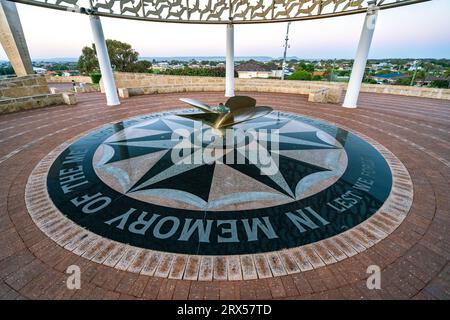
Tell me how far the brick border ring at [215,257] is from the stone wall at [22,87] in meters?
15.2

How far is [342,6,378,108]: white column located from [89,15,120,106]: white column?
52.4ft

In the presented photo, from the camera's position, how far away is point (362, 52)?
13.0m

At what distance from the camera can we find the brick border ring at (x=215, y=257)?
139 inches

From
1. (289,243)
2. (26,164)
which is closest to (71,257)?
(289,243)

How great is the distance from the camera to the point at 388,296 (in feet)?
10.3

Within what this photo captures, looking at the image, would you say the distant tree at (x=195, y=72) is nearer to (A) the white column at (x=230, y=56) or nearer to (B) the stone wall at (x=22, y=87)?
(A) the white column at (x=230, y=56)

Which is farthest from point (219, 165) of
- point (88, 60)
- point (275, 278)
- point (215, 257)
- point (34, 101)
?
point (88, 60)

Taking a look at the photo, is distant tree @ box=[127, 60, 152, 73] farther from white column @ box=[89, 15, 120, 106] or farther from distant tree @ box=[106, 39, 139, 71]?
white column @ box=[89, 15, 120, 106]

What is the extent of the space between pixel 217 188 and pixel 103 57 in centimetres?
1364

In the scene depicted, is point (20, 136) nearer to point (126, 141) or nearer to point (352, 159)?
point (126, 141)

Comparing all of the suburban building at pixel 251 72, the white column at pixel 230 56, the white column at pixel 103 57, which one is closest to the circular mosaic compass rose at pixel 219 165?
the white column at pixel 103 57

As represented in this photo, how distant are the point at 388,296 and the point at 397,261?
0.86 meters

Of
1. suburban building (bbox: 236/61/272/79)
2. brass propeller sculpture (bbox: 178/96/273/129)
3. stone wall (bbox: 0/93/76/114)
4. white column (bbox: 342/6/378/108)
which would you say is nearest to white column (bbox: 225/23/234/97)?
white column (bbox: 342/6/378/108)

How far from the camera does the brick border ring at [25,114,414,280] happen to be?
3.53m
